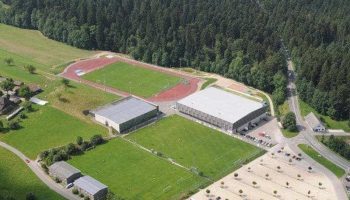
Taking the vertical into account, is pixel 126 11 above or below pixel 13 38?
above

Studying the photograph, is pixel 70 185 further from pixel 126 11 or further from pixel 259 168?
pixel 126 11

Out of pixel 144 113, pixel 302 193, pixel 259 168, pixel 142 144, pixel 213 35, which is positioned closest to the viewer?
pixel 302 193

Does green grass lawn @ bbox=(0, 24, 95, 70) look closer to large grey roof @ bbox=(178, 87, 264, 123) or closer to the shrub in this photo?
large grey roof @ bbox=(178, 87, 264, 123)

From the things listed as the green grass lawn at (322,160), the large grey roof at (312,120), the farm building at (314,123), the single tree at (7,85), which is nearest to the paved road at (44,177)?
the single tree at (7,85)

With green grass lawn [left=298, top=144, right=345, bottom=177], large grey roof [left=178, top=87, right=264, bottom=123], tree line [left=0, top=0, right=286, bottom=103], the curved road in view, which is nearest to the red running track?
tree line [left=0, top=0, right=286, bottom=103]

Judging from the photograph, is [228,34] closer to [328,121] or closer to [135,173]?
[328,121]

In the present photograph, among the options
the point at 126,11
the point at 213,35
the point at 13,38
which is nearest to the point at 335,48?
the point at 213,35
